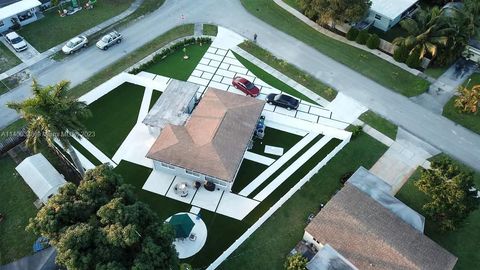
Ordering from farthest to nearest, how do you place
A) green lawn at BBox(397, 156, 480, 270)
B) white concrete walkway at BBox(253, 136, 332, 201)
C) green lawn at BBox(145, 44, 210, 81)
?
green lawn at BBox(145, 44, 210, 81) → white concrete walkway at BBox(253, 136, 332, 201) → green lawn at BBox(397, 156, 480, 270)

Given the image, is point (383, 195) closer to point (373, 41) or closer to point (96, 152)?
point (373, 41)

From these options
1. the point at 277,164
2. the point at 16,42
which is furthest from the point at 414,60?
the point at 16,42

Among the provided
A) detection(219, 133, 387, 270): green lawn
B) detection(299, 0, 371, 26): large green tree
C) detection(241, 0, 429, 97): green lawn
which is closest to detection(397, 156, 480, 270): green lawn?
detection(219, 133, 387, 270): green lawn

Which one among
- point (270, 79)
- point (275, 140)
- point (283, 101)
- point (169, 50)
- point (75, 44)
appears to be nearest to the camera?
point (275, 140)

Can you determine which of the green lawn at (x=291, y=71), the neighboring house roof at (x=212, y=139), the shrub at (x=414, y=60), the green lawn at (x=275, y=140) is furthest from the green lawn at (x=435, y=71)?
the neighboring house roof at (x=212, y=139)

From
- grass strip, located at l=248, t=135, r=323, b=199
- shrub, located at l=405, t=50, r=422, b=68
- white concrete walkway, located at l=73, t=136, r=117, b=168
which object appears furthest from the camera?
shrub, located at l=405, t=50, r=422, b=68

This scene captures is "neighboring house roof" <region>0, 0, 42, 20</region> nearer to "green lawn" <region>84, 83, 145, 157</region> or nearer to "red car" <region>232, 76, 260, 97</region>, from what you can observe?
"green lawn" <region>84, 83, 145, 157</region>
